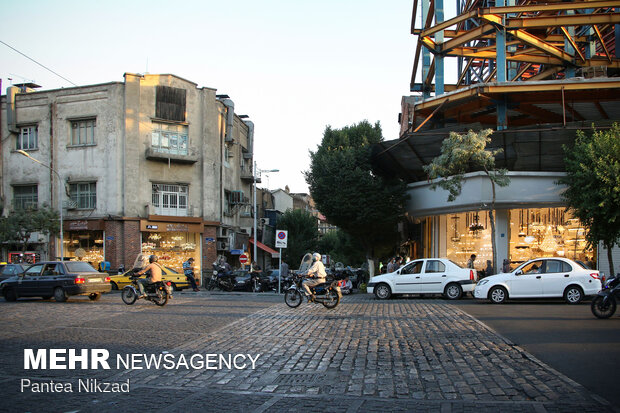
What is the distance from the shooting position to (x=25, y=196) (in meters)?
37.9

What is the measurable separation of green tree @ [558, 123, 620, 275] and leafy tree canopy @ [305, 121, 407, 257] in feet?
34.2

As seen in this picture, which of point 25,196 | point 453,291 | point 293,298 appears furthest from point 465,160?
point 25,196

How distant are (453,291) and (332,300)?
22.8ft

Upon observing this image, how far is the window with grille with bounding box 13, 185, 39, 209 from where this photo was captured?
123 ft

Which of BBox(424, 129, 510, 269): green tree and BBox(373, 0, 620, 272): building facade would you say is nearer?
BBox(424, 129, 510, 269): green tree

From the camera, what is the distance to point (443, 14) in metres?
30.9

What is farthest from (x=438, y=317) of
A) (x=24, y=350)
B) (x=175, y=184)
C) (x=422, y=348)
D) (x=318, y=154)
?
(x=175, y=184)

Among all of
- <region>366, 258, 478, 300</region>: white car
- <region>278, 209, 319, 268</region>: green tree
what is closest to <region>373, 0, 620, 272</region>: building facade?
<region>366, 258, 478, 300</region>: white car

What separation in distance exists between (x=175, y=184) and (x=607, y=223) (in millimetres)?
27017

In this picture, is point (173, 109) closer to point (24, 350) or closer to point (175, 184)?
point (175, 184)

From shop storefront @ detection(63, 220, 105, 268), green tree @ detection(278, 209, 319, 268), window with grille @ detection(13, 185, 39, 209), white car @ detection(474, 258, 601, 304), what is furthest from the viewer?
green tree @ detection(278, 209, 319, 268)

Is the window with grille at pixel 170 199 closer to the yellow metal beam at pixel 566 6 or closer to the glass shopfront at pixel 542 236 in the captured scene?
the glass shopfront at pixel 542 236

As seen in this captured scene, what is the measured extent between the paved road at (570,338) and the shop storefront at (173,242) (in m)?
24.6

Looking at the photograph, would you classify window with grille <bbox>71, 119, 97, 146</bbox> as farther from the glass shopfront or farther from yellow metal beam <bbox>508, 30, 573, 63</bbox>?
yellow metal beam <bbox>508, 30, 573, 63</bbox>
